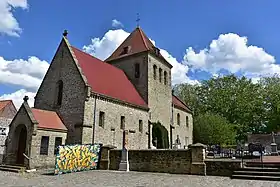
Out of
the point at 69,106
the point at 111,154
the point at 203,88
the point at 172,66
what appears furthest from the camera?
the point at 203,88

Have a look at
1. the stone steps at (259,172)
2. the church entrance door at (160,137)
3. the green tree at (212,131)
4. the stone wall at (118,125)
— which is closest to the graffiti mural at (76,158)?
the stone wall at (118,125)

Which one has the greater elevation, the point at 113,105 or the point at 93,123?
the point at 113,105

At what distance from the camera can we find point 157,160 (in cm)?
1670

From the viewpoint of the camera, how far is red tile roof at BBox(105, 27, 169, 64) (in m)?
31.7

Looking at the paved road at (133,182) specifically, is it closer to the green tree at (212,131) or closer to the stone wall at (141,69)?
the stone wall at (141,69)

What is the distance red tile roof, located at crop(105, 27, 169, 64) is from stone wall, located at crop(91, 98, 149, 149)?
834cm

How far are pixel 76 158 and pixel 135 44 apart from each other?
19.3m

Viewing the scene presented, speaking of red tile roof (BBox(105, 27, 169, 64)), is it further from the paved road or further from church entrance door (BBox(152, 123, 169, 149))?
the paved road

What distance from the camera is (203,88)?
5653 cm

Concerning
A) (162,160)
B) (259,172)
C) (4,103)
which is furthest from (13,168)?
(4,103)

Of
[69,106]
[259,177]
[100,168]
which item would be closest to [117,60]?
[69,106]

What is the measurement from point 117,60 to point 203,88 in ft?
96.6

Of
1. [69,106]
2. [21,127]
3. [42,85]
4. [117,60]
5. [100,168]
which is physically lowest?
[100,168]

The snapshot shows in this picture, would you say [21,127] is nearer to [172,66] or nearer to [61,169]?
[61,169]
